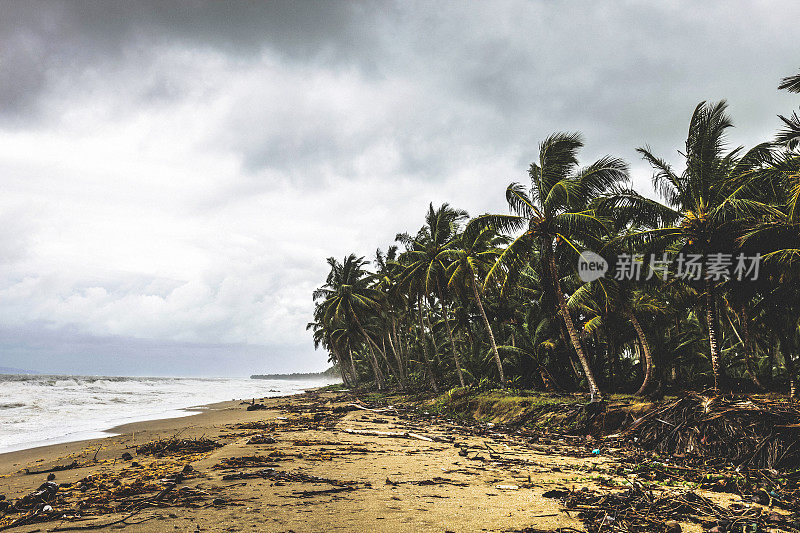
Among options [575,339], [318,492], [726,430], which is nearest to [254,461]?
[318,492]

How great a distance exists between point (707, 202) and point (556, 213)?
452cm

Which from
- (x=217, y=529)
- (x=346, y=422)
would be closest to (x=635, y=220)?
(x=346, y=422)

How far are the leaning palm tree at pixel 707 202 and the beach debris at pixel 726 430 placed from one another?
9.67 ft

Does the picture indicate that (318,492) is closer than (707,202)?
Yes

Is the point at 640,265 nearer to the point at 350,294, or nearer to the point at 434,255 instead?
the point at 434,255

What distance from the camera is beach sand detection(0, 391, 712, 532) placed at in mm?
4242

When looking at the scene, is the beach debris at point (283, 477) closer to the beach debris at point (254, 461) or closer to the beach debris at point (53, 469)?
the beach debris at point (254, 461)

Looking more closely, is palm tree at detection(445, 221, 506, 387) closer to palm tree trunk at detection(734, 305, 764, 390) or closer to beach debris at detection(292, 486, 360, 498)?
palm tree trunk at detection(734, 305, 764, 390)

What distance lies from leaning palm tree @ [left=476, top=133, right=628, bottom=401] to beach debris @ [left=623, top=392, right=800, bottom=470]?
391cm

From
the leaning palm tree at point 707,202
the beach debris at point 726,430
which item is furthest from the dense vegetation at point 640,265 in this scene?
the beach debris at point 726,430

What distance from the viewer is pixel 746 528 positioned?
4.27 metres

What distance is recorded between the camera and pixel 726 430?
7.98 m

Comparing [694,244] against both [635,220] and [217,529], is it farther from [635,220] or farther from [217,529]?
[217,529]

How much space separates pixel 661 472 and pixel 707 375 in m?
16.0
